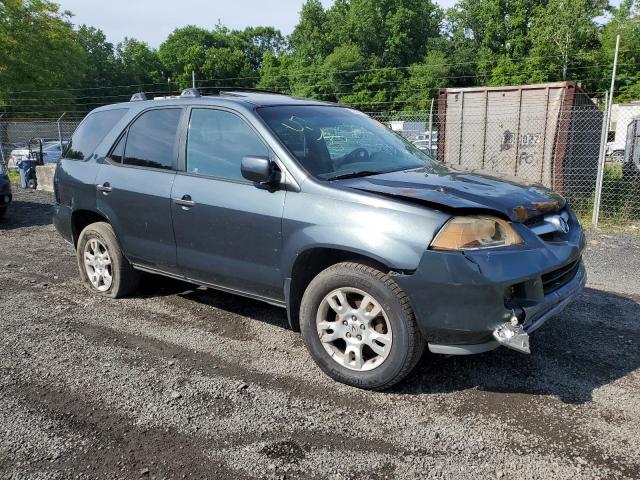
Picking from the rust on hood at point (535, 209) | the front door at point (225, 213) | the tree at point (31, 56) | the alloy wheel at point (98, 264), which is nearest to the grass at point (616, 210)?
the rust on hood at point (535, 209)

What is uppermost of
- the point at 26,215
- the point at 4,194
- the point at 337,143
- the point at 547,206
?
the point at 337,143

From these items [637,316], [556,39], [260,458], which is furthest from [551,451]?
[556,39]

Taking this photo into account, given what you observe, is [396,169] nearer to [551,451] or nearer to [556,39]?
[551,451]

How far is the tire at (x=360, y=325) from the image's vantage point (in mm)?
3121

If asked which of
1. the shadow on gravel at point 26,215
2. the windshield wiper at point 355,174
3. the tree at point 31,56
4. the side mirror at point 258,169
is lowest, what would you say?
the shadow on gravel at point 26,215

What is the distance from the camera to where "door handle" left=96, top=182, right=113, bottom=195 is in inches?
187

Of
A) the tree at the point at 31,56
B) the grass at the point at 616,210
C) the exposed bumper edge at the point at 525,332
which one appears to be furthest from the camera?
the tree at the point at 31,56

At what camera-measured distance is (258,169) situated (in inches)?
138

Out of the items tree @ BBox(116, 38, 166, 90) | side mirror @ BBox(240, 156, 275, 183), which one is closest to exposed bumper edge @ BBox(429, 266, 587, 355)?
side mirror @ BBox(240, 156, 275, 183)

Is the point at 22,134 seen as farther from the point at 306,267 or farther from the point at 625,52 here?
the point at 625,52

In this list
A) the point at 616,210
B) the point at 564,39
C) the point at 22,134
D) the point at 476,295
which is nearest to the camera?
the point at 476,295

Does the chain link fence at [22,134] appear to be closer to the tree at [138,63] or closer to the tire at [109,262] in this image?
the tire at [109,262]

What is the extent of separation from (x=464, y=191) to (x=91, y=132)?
12.2 ft

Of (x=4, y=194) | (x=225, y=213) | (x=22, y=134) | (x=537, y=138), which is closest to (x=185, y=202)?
(x=225, y=213)
